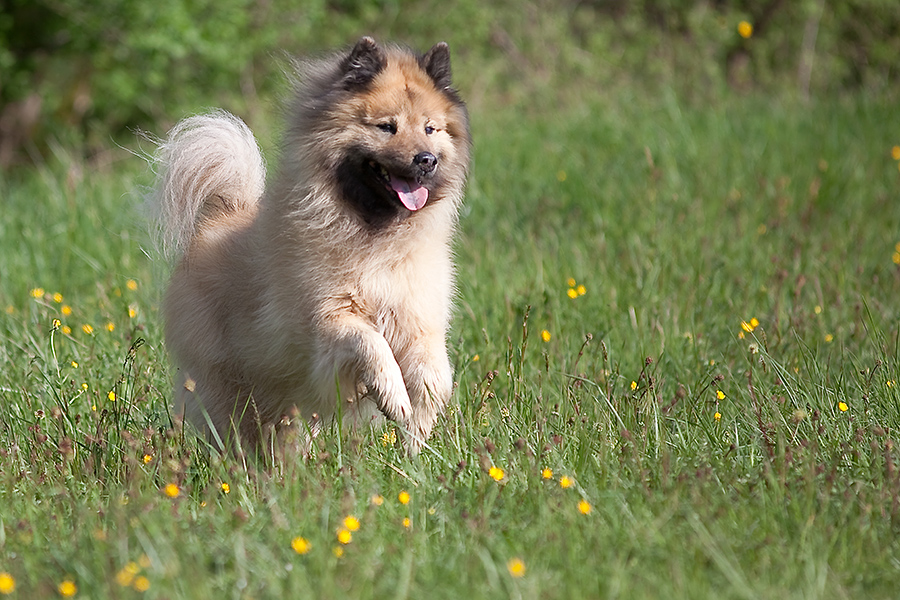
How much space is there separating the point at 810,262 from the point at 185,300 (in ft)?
11.2

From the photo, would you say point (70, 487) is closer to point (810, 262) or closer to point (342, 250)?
point (342, 250)

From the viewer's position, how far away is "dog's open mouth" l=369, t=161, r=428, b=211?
3.48m

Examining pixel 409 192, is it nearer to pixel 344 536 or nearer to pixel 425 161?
pixel 425 161

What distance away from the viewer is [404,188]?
350 centimetres

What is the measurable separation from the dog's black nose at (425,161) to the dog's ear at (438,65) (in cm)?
44

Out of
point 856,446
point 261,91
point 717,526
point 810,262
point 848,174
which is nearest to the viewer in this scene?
point 717,526

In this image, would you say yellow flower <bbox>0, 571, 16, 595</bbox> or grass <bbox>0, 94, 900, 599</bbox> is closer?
yellow flower <bbox>0, 571, 16, 595</bbox>

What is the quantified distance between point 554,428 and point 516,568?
43.0 inches

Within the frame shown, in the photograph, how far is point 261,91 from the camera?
11023 mm

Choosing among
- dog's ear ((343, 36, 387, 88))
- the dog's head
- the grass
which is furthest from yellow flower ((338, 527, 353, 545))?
dog's ear ((343, 36, 387, 88))

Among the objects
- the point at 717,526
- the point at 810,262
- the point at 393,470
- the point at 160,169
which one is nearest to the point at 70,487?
the point at 393,470

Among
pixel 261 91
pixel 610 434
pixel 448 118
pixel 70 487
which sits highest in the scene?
pixel 448 118

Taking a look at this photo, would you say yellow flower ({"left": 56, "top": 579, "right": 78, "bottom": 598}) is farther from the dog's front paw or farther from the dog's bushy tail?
the dog's bushy tail

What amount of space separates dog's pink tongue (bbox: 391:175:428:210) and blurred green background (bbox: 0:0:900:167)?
6.06m
